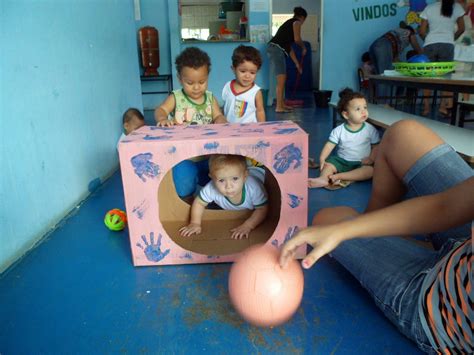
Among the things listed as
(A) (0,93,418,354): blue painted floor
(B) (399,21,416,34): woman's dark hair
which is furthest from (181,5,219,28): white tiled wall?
(A) (0,93,418,354): blue painted floor

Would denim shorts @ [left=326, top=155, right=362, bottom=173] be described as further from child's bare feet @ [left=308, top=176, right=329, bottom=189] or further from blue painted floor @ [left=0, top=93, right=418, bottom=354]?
blue painted floor @ [left=0, top=93, right=418, bottom=354]

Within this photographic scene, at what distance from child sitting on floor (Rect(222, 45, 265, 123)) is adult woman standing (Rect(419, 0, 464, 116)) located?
9.48 ft

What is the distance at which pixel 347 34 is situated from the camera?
22.0ft

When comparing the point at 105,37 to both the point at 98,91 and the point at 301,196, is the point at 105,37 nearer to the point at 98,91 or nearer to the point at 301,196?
the point at 98,91

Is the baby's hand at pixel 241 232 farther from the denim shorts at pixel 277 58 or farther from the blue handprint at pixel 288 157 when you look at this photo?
the denim shorts at pixel 277 58

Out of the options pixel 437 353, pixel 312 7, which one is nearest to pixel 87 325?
pixel 437 353

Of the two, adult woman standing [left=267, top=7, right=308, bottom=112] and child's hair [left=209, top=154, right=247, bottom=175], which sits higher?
adult woman standing [left=267, top=7, right=308, bottom=112]

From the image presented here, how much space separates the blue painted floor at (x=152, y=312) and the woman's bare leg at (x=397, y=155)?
347 millimetres

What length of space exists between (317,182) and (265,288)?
1.64 m

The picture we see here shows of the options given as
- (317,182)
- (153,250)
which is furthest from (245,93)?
(153,250)

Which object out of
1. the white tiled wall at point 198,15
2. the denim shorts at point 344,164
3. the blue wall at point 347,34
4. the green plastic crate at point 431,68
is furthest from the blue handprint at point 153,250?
the white tiled wall at point 198,15

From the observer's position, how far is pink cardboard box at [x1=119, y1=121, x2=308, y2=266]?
142 cm

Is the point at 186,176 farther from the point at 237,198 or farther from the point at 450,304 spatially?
the point at 450,304

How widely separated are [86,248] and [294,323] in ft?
3.41
